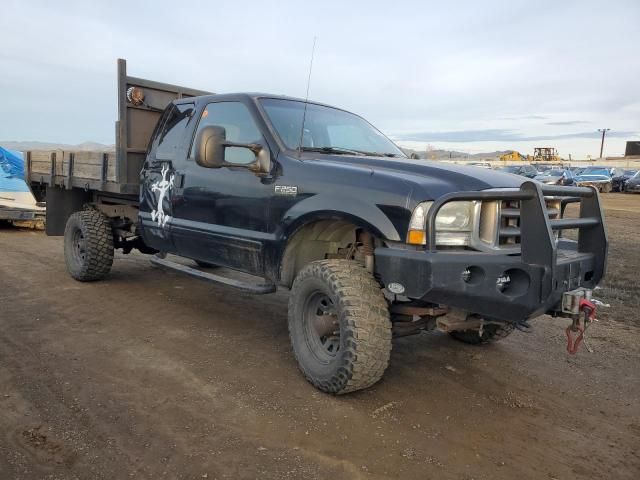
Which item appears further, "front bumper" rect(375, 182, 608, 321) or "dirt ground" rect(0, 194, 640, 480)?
"front bumper" rect(375, 182, 608, 321)

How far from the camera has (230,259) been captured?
4367mm

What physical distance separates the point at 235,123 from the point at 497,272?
2.56 metres

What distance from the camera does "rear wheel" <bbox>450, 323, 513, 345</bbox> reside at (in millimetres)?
4314

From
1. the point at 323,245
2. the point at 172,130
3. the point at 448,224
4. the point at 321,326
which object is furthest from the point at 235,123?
the point at 448,224

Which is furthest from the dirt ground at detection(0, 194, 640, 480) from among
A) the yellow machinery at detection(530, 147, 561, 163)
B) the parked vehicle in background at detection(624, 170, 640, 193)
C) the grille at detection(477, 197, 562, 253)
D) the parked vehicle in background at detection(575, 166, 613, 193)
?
the yellow machinery at detection(530, 147, 561, 163)

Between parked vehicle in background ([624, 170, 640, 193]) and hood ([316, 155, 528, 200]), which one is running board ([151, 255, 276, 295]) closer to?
hood ([316, 155, 528, 200])

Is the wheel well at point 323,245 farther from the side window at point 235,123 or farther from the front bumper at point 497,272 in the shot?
the side window at point 235,123

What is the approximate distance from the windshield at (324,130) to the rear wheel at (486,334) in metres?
1.66

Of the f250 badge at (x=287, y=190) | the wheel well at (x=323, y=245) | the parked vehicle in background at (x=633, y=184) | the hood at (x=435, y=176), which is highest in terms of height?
the parked vehicle in background at (x=633, y=184)

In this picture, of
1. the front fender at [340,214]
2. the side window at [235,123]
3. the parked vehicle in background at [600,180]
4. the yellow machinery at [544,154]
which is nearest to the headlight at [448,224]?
the front fender at [340,214]

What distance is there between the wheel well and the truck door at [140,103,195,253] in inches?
59.3

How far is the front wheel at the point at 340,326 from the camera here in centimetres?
326

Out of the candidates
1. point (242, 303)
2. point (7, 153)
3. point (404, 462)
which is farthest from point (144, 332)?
point (7, 153)

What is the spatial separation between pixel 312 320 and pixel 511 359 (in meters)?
1.79
